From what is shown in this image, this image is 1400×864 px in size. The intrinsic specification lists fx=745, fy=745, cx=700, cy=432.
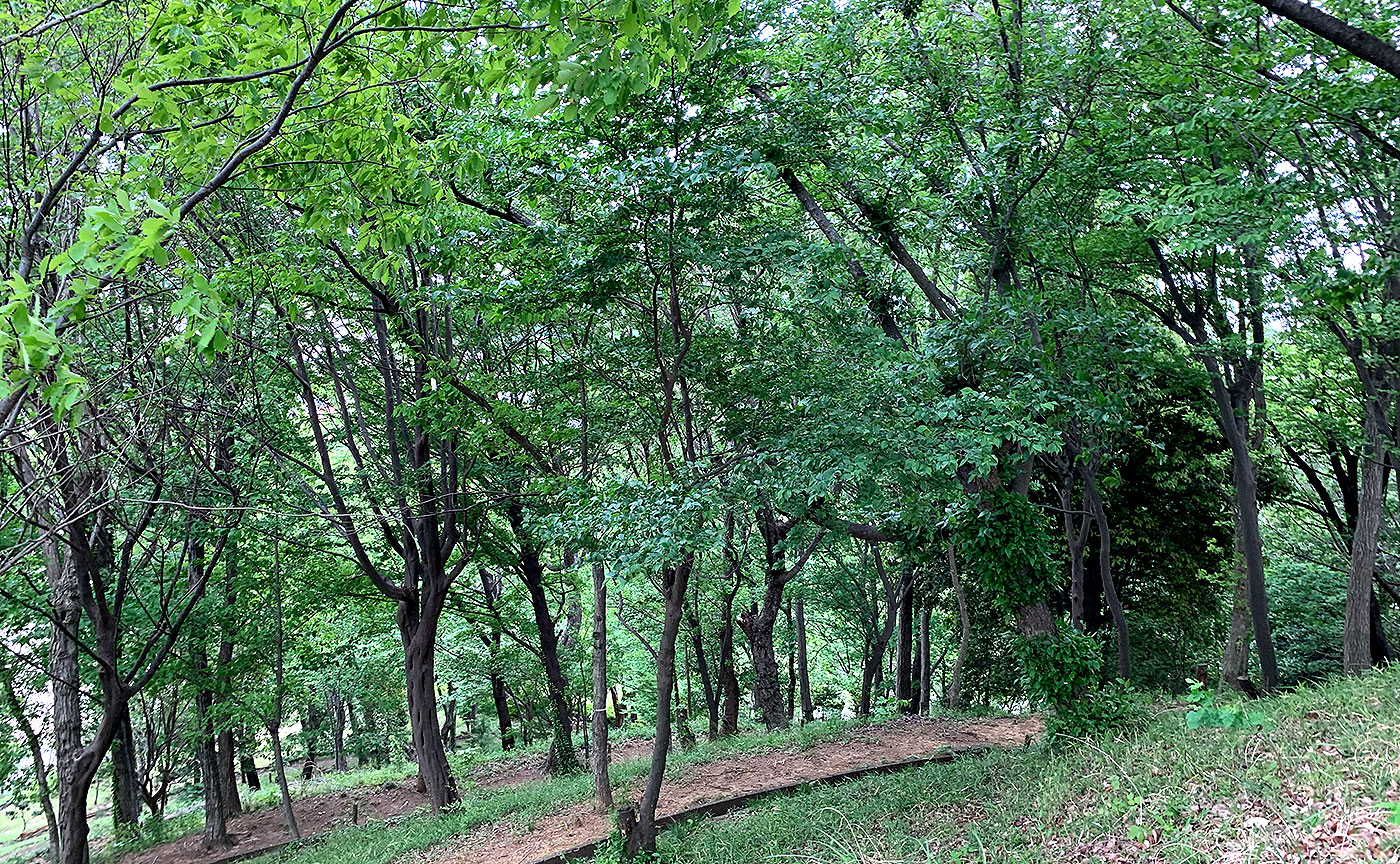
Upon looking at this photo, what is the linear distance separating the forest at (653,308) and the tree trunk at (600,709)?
8 cm

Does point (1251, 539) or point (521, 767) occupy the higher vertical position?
point (1251, 539)

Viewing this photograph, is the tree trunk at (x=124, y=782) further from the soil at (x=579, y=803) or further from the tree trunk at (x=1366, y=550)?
the tree trunk at (x=1366, y=550)

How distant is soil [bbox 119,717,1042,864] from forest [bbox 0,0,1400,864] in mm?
812

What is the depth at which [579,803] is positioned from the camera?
10398 mm

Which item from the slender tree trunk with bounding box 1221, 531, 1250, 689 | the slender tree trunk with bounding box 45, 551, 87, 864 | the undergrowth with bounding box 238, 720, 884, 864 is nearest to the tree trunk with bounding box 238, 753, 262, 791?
the undergrowth with bounding box 238, 720, 884, 864

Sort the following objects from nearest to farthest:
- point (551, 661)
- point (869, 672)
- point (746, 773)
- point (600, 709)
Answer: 1. point (600, 709)
2. point (746, 773)
3. point (551, 661)
4. point (869, 672)

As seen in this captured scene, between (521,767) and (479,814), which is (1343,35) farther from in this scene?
(521,767)

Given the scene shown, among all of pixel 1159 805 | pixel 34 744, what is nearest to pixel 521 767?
pixel 34 744

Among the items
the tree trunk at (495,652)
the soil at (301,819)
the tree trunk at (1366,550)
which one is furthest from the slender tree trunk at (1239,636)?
the soil at (301,819)

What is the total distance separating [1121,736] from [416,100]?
9.88 meters

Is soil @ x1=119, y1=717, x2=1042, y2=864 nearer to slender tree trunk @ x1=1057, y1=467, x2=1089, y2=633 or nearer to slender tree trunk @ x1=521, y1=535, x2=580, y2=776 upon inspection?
slender tree trunk @ x1=521, y1=535, x2=580, y2=776

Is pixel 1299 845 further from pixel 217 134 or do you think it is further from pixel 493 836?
pixel 493 836

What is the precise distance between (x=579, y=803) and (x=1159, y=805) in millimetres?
7872

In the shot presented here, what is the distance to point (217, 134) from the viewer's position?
12.6 ft
